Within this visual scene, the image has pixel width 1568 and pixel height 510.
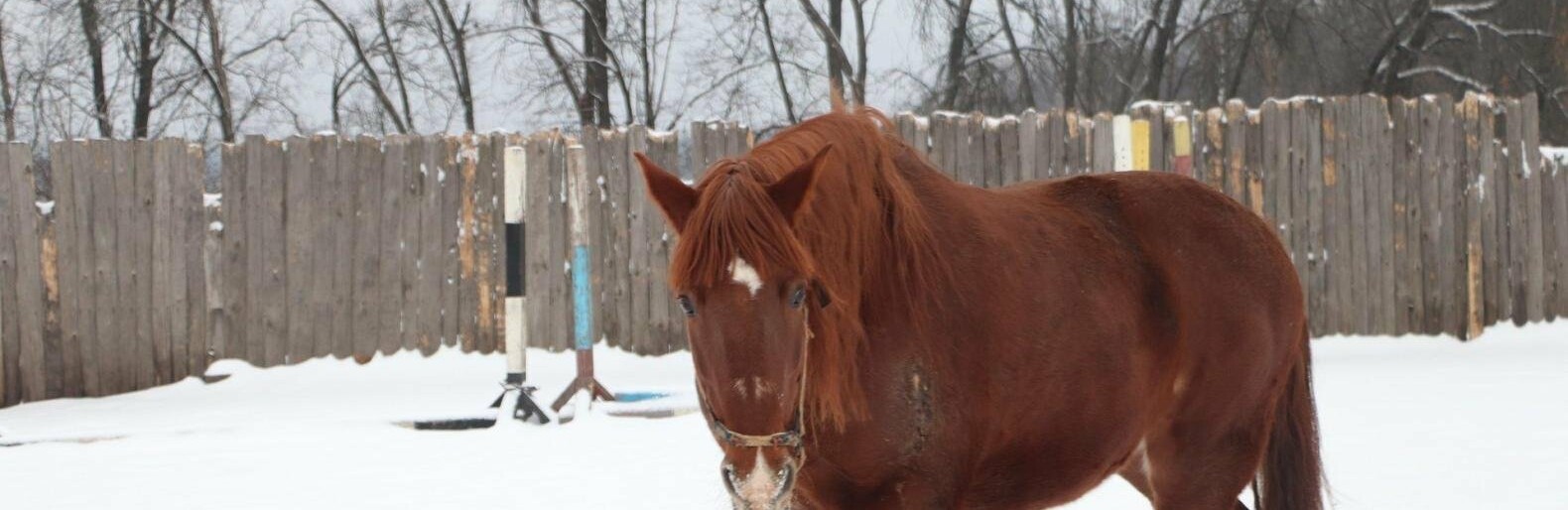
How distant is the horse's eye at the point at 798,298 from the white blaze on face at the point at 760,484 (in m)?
0.26

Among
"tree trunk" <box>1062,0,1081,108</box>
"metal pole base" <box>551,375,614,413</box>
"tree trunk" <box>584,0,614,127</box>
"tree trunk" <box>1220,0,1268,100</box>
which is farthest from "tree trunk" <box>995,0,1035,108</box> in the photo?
"metal pole base" <box>551,375,614,413</box>

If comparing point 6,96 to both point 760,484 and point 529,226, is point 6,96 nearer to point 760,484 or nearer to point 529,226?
point 529,226

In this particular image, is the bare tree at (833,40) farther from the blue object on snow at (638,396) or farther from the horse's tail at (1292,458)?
the horse's tail at (1292,458)

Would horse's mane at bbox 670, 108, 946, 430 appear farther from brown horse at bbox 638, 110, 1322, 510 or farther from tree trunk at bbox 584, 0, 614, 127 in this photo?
tree trunk at bbox 584, 0, 614, 127

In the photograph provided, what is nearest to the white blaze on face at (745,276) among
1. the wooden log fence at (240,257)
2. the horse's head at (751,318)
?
the horse's head at (751,318)

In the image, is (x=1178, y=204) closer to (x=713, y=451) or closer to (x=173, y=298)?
(x=713, y=451)

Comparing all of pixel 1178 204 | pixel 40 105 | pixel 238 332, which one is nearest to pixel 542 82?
pixel 40 105

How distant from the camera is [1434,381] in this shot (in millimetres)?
7680

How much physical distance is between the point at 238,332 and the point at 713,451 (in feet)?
12.7

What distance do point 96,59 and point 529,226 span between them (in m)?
12.8

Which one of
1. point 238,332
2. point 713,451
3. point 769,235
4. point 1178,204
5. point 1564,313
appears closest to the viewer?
point 769,235

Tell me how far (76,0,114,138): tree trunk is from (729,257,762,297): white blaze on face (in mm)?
17589

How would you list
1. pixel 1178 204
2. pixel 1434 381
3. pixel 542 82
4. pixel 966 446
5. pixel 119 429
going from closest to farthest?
pixel 966 446 < pixel 1178 204 < pixel 119 429 < pixel 1434 381 < pixel 542 82

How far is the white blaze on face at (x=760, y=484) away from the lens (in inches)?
87.6
